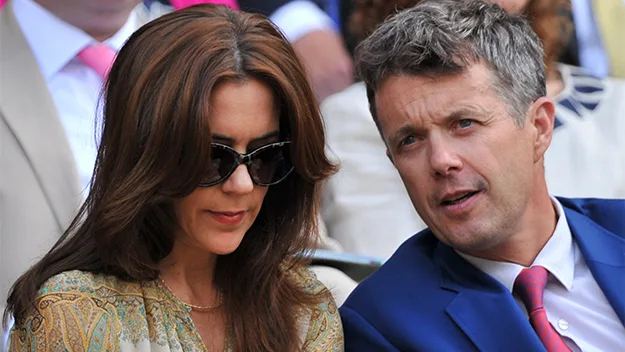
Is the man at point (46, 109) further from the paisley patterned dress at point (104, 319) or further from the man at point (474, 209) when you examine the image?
the man at point (474, 209)

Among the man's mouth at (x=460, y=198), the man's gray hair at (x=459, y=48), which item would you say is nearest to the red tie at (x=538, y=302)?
the man's mouth at (x=460, y=198)

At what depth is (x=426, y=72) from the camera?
8.35ft

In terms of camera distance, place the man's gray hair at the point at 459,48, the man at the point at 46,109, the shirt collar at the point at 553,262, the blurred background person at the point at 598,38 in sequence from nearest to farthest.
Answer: the man's gray hair at the point at 459,48
the shirt collar at the point at 553,262
the man at the point at 46,109
the blurred background person at the point at 598,38

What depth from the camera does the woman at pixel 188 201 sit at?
2215mm

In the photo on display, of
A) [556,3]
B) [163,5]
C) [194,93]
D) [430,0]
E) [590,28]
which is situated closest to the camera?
[194,93]

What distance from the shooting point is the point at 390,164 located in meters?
3.88

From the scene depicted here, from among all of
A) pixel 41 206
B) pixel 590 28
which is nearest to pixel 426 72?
pixel 41 206

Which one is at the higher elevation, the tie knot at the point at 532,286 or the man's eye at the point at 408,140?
the man's eye at the point at 408,140

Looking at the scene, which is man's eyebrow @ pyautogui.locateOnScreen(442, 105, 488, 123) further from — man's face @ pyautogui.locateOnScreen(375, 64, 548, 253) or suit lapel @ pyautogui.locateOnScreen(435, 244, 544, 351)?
suit lapel @ pyautogui.locateOnScreen(435, 244, 544, 351)

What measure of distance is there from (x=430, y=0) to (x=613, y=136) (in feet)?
4.93

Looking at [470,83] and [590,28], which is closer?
[470,83]

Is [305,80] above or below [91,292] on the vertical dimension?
above

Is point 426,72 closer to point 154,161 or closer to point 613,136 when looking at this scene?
point 154,161

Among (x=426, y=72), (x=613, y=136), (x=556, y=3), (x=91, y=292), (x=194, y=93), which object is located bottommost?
(x=613, y=136)
